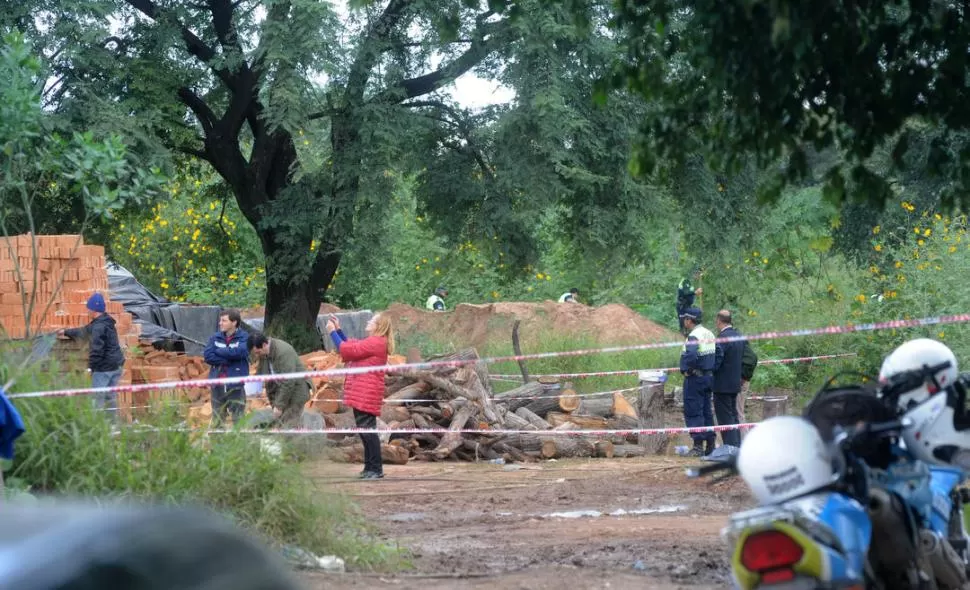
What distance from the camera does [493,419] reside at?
1659cm

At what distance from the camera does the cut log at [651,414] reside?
16625 millimetres

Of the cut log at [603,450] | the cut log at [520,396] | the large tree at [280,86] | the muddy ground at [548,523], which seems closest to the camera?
the muddy ground at [548,523]

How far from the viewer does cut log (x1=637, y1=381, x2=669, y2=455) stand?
54.5 ft

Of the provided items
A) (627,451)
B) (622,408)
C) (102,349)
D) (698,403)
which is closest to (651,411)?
(627,451)

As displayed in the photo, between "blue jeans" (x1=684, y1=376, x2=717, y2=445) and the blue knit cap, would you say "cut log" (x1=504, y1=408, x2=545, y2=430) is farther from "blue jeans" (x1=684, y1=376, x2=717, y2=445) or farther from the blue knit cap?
the blue knit cap

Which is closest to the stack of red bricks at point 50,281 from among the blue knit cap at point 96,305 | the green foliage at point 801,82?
the blue knit cap at point 96,305

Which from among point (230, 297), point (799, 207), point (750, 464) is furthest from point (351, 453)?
point (230, 297)

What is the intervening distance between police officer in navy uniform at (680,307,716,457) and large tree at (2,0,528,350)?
617cm

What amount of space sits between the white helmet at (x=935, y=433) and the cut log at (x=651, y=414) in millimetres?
11667

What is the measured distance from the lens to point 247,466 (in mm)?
7758

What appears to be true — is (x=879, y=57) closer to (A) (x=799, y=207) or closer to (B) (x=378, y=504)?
(B) (x=378, y=504)

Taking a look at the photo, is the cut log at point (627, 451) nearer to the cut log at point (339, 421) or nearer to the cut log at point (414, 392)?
the cut log at point (414, 392)

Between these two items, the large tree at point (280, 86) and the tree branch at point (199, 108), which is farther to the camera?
the tree branch at point (199, 108)

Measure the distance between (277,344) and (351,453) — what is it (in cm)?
199
